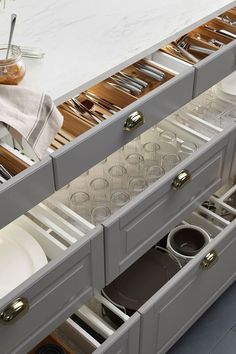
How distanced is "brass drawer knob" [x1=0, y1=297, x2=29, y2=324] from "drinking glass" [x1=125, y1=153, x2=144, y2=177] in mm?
556

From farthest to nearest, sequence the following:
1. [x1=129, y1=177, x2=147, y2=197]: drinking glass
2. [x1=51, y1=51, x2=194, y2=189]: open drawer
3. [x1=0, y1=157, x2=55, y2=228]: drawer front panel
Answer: [x1=129, y1=177, x2=147, y2=197]: drinking glass < [x1=51, y1=51, x2=194, y2=189]: open drawer < [x1=0, y1=157, x2=55, y2=228]: drawer front panel

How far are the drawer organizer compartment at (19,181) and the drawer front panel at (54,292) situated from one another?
0.41 ft

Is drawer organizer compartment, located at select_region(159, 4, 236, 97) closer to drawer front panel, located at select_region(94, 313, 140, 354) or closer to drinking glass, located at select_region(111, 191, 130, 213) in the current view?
drinking glass, located at select_region(111, 191, 130, 213)

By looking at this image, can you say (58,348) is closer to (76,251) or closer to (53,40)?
(76,251)

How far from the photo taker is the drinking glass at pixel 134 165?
5.57ft

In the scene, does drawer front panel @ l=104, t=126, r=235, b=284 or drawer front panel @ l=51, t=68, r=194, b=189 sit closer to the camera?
drawer front panel @ l=51, t=68, r=194, b=189

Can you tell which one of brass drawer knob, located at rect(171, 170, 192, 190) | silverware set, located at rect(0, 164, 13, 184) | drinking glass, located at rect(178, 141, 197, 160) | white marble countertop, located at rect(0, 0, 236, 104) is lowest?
drinking glass, located at rect(178, 141, 197, 160)

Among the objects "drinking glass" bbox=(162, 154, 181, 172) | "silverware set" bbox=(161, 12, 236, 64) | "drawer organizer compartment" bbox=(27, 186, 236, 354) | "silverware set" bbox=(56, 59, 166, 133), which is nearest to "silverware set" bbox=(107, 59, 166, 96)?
"silverware set" bbox=(56, 59, 166, 133)

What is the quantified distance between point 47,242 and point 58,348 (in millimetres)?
299

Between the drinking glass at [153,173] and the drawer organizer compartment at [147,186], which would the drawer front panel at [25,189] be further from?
the drinking glass at [153,173]

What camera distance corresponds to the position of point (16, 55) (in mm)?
1356

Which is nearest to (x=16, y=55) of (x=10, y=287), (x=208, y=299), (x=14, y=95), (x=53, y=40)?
(x=14, y=95)

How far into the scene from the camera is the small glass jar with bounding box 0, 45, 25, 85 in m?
1.34

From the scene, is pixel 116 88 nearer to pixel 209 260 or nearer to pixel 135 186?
pixel 135 186
